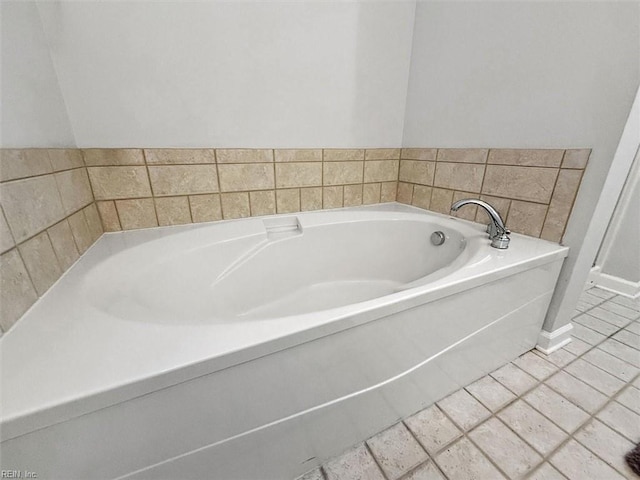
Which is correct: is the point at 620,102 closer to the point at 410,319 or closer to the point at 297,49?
the point at 410,319

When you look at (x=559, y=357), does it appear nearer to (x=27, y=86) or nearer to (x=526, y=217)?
(x=526, y=217)

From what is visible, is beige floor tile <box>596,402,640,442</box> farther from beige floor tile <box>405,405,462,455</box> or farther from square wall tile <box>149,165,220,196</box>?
square wall tile <box>149,165,220,196</box>

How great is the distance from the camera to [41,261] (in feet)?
2.11

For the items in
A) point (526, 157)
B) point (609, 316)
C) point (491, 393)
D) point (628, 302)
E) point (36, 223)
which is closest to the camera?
point (36, 223)

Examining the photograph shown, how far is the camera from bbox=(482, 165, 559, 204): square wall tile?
102cm

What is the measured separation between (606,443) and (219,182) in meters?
1.60

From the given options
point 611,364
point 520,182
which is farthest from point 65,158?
point 611,364

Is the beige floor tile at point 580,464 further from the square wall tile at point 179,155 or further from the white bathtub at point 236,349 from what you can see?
the square wall tile at point 179,155

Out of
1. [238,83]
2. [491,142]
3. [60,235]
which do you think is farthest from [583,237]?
[60,235]

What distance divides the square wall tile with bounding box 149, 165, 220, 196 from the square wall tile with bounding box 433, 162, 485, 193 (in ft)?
3.66

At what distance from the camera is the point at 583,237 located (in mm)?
961

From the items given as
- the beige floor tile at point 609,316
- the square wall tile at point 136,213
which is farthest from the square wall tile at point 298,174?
the beige floor tile at point 609,316

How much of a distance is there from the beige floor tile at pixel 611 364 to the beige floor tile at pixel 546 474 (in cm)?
60

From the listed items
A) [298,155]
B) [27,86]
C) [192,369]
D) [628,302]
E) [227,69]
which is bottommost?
[628,302]
